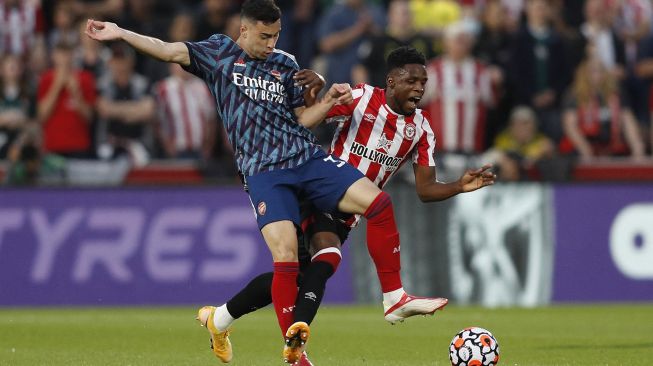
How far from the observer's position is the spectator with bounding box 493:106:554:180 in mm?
15617

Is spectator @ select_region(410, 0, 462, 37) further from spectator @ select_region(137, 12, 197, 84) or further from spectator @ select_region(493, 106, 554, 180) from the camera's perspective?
spectator @ select_region(137, 12, 197, 84)

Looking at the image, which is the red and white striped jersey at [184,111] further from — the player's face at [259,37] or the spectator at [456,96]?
the player's face at [259,37]

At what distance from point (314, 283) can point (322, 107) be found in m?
1.10

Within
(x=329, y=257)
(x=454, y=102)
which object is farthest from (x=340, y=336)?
(x=454, y=102)

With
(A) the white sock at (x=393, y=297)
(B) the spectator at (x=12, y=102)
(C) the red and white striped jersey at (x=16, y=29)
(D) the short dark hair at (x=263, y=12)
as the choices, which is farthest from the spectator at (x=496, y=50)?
(D) the short dark hair at (x=263, y=12)

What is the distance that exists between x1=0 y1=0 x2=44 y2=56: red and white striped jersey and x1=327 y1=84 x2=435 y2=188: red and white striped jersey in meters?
8.71

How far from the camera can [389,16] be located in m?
18.0

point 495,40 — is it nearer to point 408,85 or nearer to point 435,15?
point 435,15

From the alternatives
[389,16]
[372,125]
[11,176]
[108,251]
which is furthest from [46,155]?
[372,125]

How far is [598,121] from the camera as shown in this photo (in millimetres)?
16297

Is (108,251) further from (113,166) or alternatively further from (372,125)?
(372,125)

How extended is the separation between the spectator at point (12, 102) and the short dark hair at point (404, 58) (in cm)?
787

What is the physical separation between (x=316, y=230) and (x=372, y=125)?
824mm

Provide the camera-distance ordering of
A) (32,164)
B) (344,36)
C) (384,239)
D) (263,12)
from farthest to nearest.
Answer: (344,36), (32,164), (384,239), (263,12)
